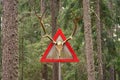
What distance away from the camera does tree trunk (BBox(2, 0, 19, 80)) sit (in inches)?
229

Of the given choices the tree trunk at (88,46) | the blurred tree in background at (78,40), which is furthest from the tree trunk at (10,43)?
the blurred tree in background at (78,40)

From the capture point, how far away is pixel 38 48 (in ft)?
79.1

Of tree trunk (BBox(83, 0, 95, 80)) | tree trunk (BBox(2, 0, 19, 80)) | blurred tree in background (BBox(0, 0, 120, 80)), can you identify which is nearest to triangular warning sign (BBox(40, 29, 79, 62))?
tree trunk (BBox(2, 0, 19, 80))

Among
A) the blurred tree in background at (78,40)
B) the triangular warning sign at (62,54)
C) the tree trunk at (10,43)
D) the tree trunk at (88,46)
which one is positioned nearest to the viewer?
the tree trunk at (10,43)

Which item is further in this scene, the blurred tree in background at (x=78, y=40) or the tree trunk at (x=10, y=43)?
the blurred tree in background at (x=78, y=40)

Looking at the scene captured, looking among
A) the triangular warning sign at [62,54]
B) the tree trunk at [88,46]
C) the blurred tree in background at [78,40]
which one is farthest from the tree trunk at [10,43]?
the blurred tree in background at [78,40]

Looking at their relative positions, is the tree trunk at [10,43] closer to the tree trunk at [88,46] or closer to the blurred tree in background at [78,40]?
the tree trunk at [88,46]

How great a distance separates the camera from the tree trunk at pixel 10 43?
581cm

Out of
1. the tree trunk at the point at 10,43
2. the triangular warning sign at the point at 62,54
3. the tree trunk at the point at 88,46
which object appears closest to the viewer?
the tree trunk at the point at 10,43

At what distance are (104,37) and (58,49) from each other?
15.2 m

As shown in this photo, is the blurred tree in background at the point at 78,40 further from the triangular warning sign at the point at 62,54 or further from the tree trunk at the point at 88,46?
the triangular warning sign at the point at 62,54

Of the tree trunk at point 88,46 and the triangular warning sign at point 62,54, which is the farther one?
the tree trunk at point 88,46

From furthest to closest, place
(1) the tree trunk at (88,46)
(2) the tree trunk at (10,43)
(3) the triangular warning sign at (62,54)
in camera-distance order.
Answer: (1) the tree trunk at (88,46) < (3) the triangular warning sign at (62,54) < (2) the tree trunk at (10,43)

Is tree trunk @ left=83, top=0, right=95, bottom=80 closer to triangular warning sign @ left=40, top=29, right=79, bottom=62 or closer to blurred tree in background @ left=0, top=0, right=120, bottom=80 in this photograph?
blurred tree in background @ left=0, top=0, right=120, bottom=80
